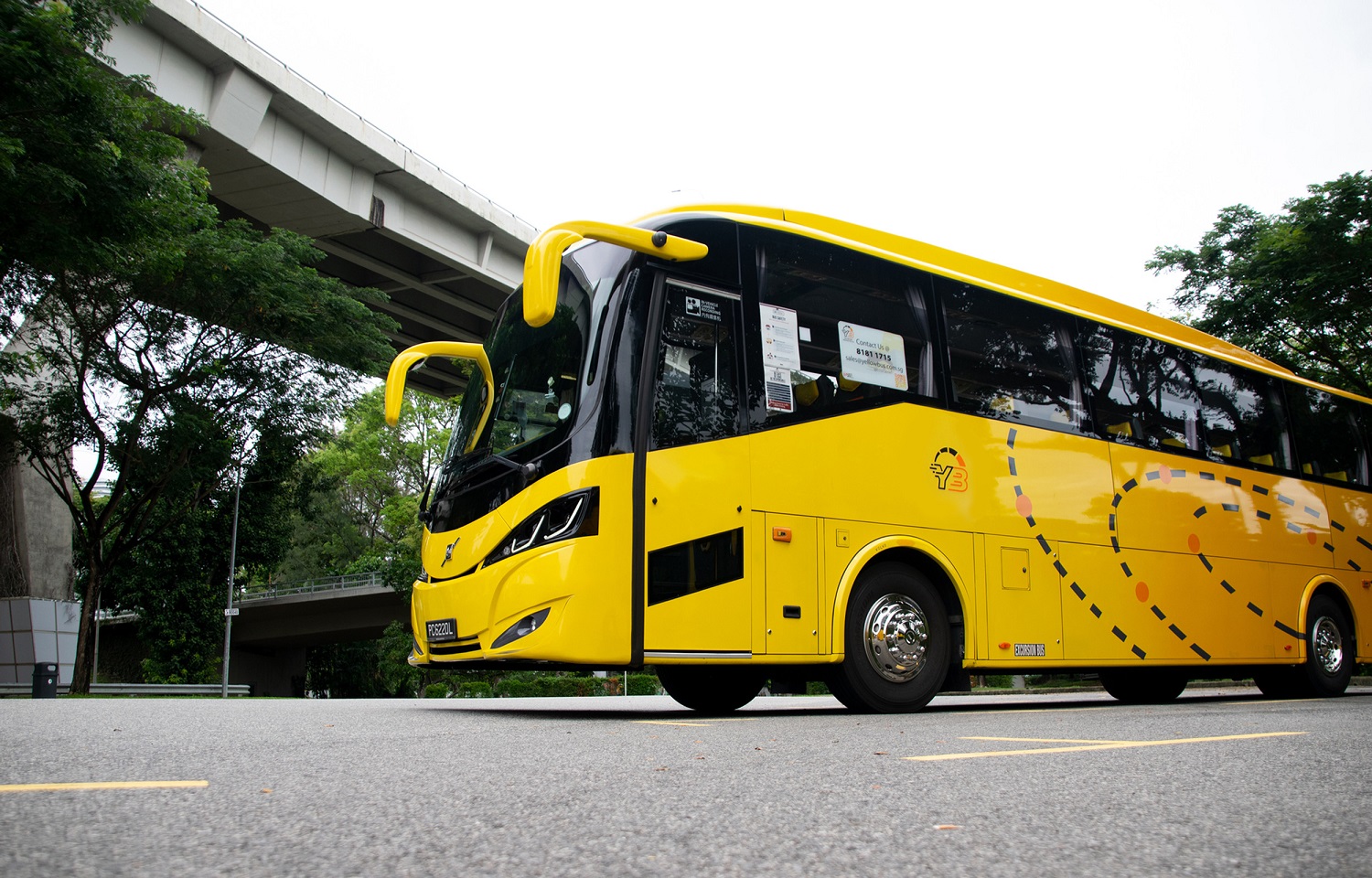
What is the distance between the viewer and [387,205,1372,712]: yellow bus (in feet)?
21.4

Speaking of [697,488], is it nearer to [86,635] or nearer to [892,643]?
[892,643]

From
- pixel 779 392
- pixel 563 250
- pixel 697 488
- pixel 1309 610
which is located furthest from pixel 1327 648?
pixel 563 250

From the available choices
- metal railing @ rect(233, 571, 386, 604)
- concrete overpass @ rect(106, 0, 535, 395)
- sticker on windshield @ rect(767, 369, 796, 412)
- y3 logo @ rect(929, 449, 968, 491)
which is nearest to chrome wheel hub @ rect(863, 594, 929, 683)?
y3 logo @ rect(929, 449, 968, 491)

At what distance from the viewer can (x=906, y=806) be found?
271 cm

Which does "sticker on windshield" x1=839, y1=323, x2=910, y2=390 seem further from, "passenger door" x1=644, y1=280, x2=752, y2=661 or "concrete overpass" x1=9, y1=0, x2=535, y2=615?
"concrete overpass" x1=9, y1=0, x2=535, y2=615

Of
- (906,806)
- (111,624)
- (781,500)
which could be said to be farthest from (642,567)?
(111,624)

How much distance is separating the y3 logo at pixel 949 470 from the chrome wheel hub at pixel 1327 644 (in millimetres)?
5484

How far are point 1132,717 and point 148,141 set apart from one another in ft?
43.4

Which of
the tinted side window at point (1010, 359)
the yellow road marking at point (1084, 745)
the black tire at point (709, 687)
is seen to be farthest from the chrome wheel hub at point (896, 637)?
the yellow road marking at point (1084, 745)

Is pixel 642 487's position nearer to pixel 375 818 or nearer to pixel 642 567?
pixel 642 567

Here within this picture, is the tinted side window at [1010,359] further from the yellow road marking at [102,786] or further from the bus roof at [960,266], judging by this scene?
the yellow road marking at [102,786]

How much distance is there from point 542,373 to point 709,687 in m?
3.14

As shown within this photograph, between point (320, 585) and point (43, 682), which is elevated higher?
point (320, 585)

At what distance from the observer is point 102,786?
306cm
